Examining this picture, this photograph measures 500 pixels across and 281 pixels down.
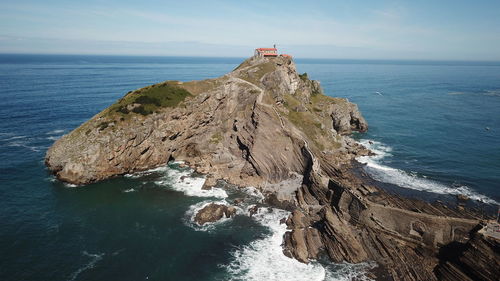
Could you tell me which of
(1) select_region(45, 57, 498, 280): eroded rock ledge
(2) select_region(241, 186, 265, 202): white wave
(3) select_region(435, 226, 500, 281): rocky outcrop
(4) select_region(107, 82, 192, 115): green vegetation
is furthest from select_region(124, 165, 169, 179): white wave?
(3) select_region(435, 226, 500, 281): rocky outcrop

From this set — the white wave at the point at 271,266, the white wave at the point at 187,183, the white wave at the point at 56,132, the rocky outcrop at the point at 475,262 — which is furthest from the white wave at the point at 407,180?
the white wave at the point at 56,132

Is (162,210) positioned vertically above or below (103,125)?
below

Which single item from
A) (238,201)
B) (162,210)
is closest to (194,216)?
(162,210)

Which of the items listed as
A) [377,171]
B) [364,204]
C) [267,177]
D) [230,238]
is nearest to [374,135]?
[377,171]

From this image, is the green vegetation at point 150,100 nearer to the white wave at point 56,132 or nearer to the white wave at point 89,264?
the white wave at point 56,132

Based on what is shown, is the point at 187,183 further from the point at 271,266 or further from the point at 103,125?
the point at 271,266

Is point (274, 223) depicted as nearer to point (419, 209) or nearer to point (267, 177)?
point (267, 177)
